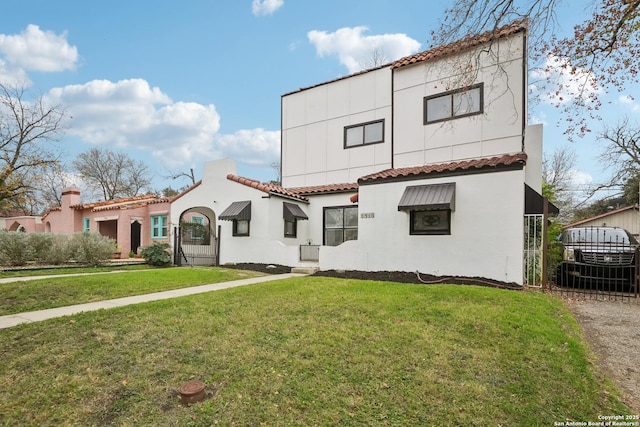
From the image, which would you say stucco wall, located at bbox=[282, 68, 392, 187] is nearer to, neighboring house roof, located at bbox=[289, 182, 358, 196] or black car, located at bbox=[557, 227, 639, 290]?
neighboring house roof, located at bbox=[289, 182, 358, 196]

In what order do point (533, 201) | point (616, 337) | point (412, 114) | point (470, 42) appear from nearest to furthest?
point (616, 337), point (470, 42), point (533, 201), point (412, 114)

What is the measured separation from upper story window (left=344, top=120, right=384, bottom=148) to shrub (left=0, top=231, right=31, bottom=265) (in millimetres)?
14380

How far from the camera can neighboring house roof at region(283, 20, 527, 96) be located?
25.0ft

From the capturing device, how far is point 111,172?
41938 millimetres

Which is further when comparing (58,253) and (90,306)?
(58,253)

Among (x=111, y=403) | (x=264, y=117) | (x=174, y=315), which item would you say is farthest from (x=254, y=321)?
(x=264, y=117)

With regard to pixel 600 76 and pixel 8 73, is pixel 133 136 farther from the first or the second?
pixel 600 76

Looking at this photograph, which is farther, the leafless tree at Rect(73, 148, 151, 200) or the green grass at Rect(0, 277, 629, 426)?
the leafless tree at Rect(73, 148, 151, 200)

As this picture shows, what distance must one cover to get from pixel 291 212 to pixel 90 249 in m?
9.00

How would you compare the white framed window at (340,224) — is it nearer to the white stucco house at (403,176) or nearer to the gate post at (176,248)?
the white stucco house at (403,176)

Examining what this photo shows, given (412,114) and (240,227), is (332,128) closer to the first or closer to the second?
(412,114)

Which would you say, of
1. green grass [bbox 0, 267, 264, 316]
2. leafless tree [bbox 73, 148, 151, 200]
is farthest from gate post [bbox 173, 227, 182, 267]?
leafless tree [bbox 73, 148, 151, 200]

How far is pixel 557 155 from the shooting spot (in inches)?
1396

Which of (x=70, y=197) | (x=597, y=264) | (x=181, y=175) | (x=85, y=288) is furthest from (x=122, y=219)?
(x=597, y=264)
